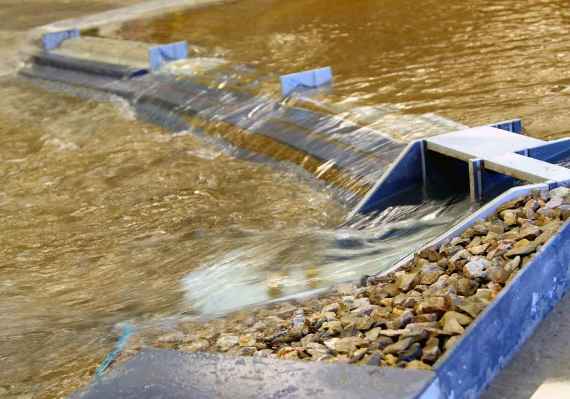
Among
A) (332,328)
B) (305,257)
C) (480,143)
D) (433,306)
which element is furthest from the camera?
(480,143)

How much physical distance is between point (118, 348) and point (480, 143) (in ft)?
7.45

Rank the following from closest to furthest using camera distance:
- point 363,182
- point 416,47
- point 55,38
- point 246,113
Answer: point 363,182
point 246,113
point 416,47
point 55,38

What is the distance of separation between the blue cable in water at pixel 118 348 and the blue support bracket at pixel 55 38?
825 cm

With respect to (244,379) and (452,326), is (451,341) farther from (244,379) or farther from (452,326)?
(244,379)

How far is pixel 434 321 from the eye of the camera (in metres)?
3.61

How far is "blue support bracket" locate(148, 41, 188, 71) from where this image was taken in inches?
409

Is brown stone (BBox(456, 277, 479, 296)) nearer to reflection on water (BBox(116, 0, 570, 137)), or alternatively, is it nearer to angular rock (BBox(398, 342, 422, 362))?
angular rock (BBox(398, 342, 422, 362))

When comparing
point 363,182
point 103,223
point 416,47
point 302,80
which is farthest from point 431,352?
point 416,47

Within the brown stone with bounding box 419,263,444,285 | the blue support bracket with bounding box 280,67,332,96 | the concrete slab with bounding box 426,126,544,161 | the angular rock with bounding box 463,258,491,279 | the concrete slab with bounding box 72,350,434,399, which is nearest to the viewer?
the concrete slab with bounding box 72,350,434,399

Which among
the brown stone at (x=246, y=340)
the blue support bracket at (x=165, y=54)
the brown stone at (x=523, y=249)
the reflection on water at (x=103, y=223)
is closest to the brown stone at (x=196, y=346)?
the brown stone at (x=246, y=340)

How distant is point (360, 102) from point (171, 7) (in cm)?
630

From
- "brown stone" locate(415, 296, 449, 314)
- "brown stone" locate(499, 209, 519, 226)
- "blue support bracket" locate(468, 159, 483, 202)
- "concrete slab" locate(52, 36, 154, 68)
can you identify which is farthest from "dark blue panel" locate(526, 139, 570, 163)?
"concrete slab" locate(52, 36, 154, 68)

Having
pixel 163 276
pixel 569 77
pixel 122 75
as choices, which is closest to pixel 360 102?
pixel 569 77

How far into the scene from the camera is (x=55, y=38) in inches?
485
